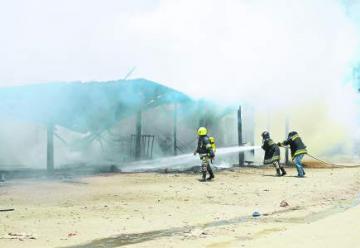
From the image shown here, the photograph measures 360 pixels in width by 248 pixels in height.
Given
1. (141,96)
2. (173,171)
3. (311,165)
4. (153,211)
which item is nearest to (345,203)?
(153,211)

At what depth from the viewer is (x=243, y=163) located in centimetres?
2105

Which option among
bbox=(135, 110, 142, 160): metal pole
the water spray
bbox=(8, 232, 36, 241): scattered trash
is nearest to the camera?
bbox=(8, 232, 36, 241): scattered trash

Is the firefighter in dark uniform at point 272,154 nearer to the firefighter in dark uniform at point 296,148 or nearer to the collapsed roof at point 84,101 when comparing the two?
the firefighter in dark uniform at point 296,148

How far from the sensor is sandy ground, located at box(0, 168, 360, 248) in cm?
675

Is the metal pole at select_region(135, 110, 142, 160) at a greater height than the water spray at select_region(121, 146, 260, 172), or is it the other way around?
the metal pole at select_region(135, 110, 142, 160)

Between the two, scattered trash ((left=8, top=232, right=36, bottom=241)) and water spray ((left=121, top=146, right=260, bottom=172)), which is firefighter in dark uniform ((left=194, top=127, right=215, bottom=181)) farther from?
scattered trash ((left=8, top=232, right=36, bottom=241))

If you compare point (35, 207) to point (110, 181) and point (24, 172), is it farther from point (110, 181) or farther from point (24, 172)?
point (24, 172)

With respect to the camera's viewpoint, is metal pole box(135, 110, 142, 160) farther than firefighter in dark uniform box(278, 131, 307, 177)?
Yes

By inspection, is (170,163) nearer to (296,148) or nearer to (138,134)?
(138,134)

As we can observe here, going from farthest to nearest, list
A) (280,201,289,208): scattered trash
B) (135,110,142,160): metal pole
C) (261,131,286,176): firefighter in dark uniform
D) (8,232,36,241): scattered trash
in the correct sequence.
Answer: (135,110,142,160): metal pole
(261,131,286,176): firefighter in dark uniform
(280,201,289,208): scattered trash
(8,232,36,241): scattered trash

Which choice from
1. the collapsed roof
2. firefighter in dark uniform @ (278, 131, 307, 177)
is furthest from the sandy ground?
the collapsed roof

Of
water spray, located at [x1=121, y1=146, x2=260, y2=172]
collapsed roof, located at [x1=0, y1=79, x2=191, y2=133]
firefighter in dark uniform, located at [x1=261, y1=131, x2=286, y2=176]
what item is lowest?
water spray, located at [x1=121, y1=146, x2=260, y2=172]

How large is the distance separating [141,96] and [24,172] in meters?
5.15

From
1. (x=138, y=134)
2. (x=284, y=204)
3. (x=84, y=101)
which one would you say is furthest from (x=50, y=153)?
(x=284, y=204)
